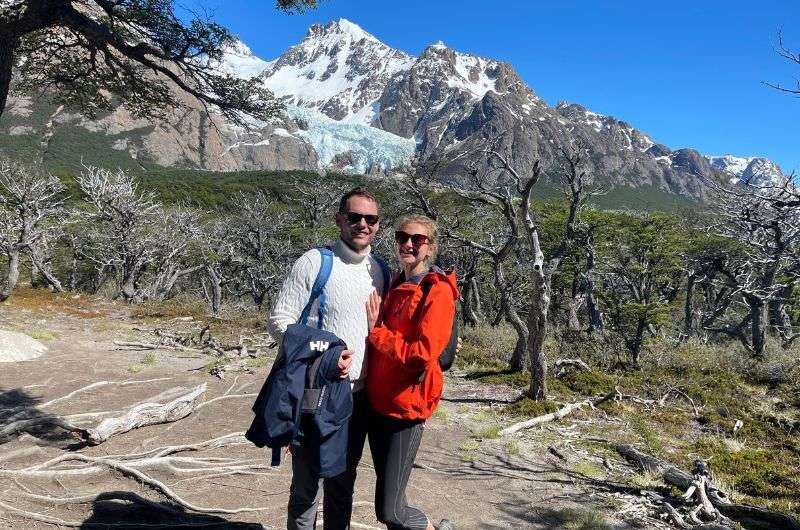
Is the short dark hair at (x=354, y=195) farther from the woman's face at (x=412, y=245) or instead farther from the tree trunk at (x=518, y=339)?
the tree trunk at (x=518, y=339)

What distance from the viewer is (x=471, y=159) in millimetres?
11703

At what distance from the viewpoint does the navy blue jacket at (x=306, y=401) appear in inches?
85.0

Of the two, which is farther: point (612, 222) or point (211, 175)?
point (211, 175)

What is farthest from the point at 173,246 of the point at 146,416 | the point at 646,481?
the point at 646,481

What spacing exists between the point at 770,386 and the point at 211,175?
9115cm

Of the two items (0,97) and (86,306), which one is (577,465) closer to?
(0,97)

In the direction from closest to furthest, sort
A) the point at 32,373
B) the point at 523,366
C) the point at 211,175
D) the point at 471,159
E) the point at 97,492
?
the point at 97,492 < the point at 32,373 < the point at 523,366 < the point at 471,159 < the point at 211,175

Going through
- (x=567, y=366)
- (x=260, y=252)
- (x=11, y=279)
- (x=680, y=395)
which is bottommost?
(x=680, y=395)

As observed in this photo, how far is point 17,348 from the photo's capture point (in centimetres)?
855

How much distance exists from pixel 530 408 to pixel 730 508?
3.28 meters

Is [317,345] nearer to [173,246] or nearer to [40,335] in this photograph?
[40,335]

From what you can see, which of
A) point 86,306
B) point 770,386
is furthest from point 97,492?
point 86,306

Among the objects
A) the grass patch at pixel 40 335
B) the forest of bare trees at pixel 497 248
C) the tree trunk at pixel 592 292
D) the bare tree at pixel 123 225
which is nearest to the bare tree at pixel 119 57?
the forest of bare trees at pixel 497 248

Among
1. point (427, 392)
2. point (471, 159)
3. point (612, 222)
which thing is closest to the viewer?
point (427, 392)
